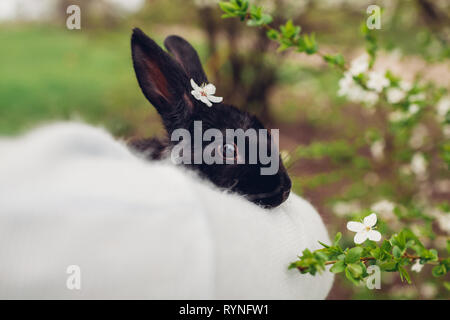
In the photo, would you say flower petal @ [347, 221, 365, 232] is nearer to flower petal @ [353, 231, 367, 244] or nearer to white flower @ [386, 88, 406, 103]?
flower petal @ [353, 231, 367, 244]

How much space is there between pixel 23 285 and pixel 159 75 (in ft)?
1.64

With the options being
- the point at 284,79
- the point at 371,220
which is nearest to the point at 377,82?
the point at 371,220

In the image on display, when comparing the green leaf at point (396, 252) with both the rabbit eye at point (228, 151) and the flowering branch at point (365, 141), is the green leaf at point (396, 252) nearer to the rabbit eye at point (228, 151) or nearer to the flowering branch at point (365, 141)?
the flowering branch at point (365, 141)

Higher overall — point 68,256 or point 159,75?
point 159,75

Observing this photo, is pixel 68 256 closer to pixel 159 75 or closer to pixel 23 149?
pixel 23 149

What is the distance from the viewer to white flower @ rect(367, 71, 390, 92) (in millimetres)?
1375

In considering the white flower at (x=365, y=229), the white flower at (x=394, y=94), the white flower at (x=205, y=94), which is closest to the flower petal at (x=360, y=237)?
the white flower at (x=365, y=229)

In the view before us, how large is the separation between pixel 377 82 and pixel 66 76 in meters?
5.71

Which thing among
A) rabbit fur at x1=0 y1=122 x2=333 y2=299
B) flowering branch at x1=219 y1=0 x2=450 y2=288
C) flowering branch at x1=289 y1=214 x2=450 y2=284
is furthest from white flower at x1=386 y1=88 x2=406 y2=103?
rabbit fur at x1=0 y1=122 x2=333 y2=299

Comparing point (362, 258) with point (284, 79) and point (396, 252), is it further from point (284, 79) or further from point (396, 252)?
point (284, 79)

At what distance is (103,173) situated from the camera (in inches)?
23.5

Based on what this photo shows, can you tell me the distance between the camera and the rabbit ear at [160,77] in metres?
0.84

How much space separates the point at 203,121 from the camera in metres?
0.90
